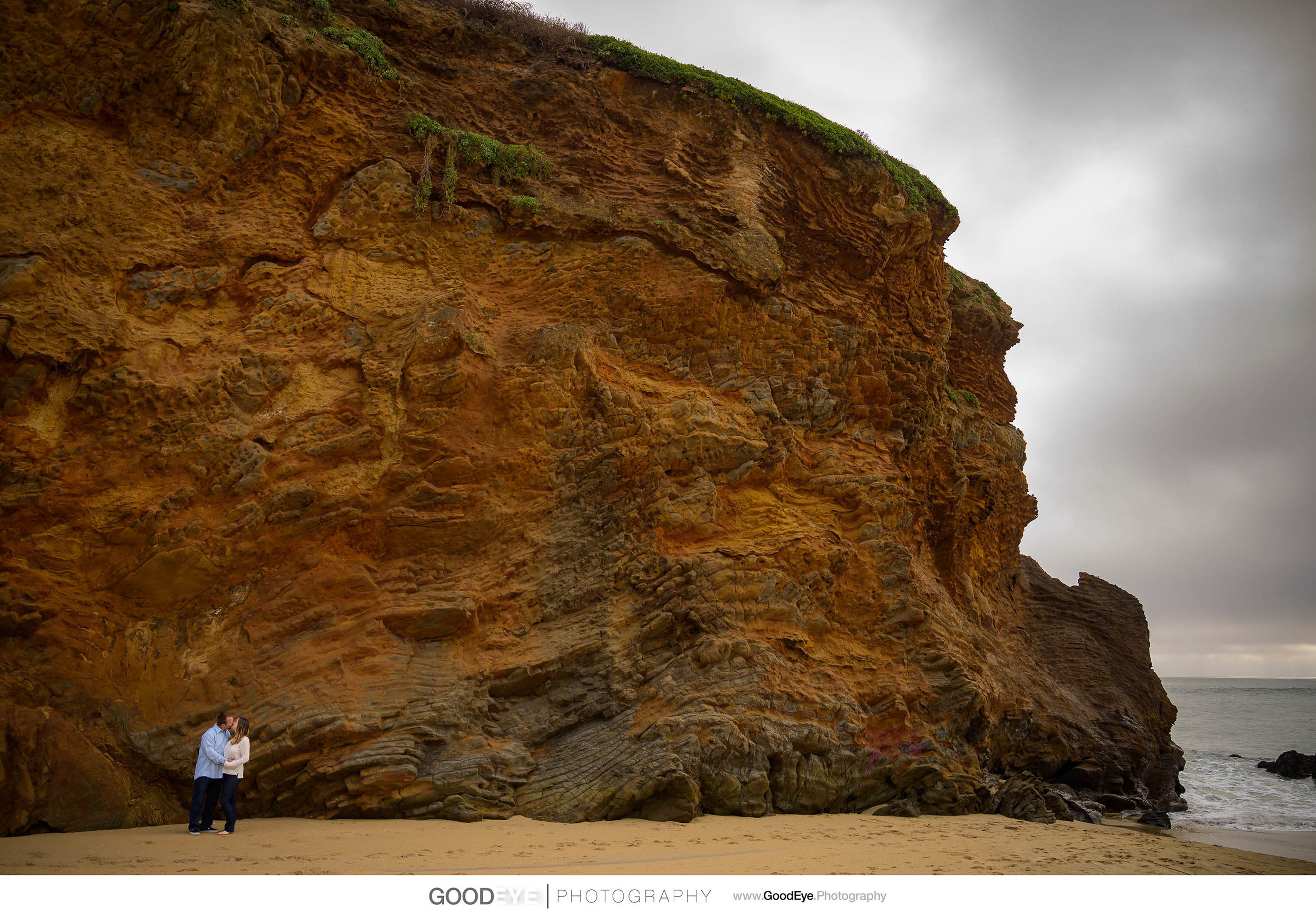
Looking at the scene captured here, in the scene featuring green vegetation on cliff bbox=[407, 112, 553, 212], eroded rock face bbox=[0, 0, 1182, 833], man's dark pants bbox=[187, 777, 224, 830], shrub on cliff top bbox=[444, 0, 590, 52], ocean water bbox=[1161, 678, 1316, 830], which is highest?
shrub on cliff top bbox=[444, 0, 590, 52]

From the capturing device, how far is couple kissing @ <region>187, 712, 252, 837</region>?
679 centimetres

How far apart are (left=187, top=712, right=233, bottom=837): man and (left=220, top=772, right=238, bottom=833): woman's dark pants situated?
62 mm

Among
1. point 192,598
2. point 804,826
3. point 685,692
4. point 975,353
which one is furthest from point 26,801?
point 975,353

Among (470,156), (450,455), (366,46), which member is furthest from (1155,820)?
(366,46)

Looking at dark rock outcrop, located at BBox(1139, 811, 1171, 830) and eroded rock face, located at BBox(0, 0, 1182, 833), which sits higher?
eroded rock face, located at BBox(0, 0, 1182, 833)

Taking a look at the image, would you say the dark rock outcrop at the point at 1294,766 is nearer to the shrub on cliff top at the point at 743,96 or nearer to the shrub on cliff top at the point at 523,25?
the shrub on cliff top at the point at 743,96

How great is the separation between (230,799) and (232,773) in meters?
0.21

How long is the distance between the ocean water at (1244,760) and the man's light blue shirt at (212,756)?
524 inches

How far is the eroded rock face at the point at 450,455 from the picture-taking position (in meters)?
7.76

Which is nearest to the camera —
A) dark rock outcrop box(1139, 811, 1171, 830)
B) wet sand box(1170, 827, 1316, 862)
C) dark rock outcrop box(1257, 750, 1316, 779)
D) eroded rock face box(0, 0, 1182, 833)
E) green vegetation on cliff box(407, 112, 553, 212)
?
eroded rock face box(0, 0, 1182, 833)

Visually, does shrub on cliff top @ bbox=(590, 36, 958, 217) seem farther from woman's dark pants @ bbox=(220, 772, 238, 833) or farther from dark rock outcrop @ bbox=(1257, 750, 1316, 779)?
dark rock outcrop @ bbox=(1257, 750, 1316, 779)

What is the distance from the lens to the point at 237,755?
696cm

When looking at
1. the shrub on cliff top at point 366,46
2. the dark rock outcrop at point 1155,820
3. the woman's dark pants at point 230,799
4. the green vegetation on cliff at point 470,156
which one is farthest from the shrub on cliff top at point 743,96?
Answer: the woman's dark pants at point 230,799

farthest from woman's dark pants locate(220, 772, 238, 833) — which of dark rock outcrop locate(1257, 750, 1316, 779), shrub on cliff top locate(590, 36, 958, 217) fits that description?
dark rock outcrop locate(1257, 750, 1316, 779)
